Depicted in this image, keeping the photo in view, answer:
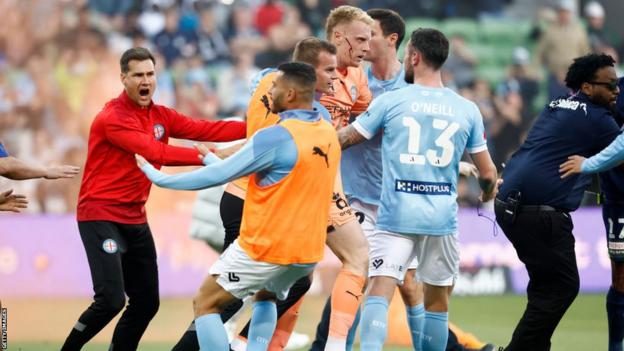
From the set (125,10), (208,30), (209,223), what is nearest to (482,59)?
(208,30)

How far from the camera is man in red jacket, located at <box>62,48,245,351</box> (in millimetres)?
8117

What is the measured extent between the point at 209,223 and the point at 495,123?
8.13 meters

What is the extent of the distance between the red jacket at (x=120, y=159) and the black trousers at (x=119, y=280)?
4.5 inches

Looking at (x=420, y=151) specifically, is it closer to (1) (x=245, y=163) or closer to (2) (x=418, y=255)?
(2) (x=418, y=255)

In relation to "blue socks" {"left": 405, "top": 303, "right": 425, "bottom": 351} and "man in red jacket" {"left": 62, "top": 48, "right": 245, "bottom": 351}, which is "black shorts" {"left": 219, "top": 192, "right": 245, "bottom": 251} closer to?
"man in red jacket" {"left": 62, "top": 48, "right": 245, "bottom": 351}

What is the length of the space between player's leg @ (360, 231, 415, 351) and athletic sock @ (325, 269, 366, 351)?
0.10 meters

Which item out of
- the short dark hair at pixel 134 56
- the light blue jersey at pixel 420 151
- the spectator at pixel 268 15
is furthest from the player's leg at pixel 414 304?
the spectator at pixel 268 15

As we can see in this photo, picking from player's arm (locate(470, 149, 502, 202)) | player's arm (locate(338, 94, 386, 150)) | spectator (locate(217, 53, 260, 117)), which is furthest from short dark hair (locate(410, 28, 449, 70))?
spectator (locate(217, 53, 260, 117))

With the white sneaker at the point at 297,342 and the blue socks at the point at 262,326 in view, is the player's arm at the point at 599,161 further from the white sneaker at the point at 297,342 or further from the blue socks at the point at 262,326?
the white sneaker at the point at 297,342

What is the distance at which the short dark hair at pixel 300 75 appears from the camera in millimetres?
6953

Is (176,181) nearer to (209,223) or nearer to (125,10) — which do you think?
(209,223)

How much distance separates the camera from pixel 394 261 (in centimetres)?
770

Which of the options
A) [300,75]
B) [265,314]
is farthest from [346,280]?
[300,75]

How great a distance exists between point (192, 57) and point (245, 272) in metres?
11.1
